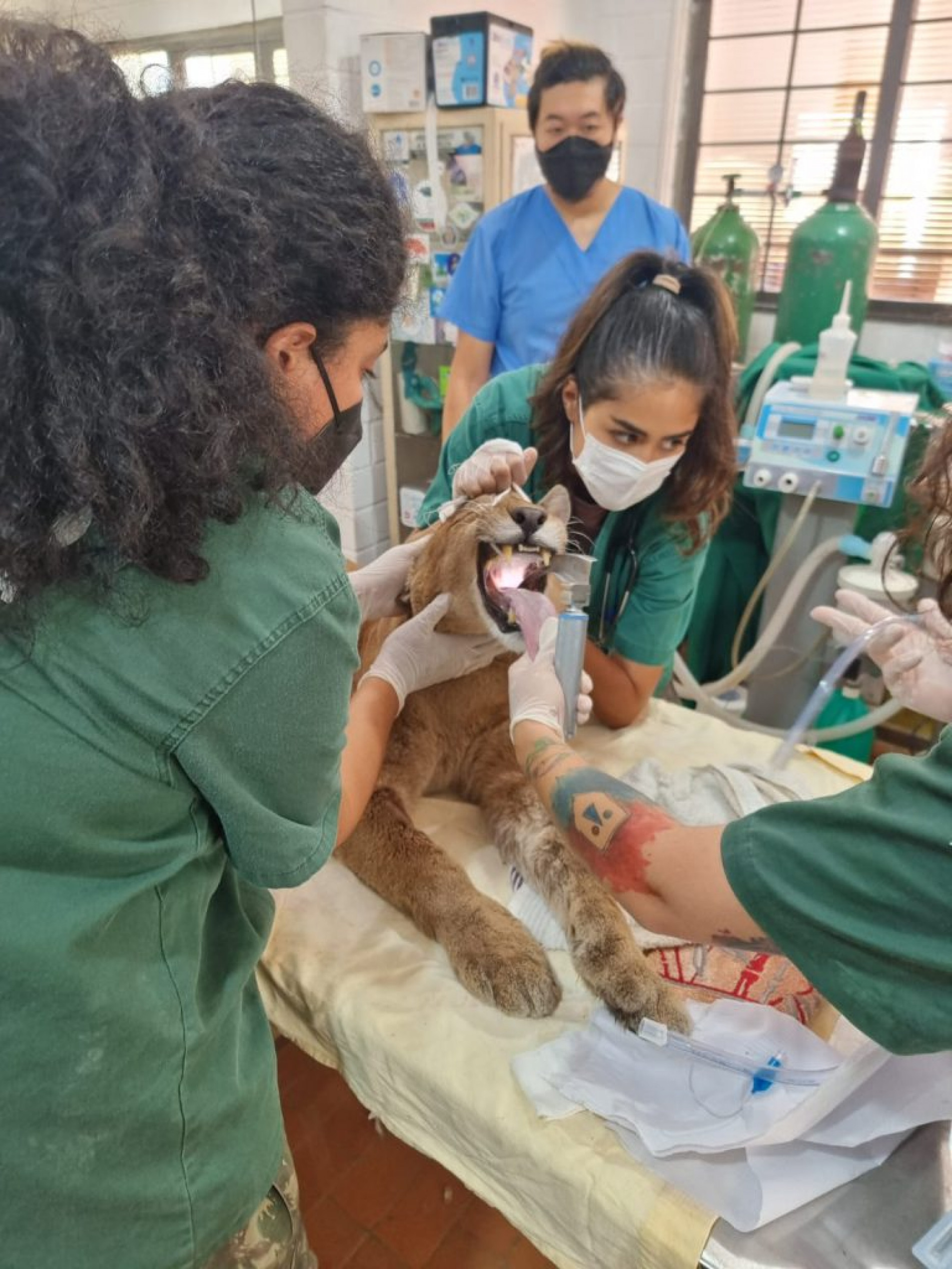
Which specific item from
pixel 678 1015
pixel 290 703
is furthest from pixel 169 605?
pixel 678 1015

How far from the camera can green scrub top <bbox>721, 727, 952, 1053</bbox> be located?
614mm

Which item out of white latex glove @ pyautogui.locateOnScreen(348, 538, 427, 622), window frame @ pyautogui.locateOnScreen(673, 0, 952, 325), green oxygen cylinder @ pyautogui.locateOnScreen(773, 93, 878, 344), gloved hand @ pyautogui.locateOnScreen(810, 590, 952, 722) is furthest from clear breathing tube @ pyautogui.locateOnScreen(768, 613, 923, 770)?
window frame @ pyautogui.locateOnScreen(673, 0, 952, 325)

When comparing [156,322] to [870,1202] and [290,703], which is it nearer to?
[290,703]

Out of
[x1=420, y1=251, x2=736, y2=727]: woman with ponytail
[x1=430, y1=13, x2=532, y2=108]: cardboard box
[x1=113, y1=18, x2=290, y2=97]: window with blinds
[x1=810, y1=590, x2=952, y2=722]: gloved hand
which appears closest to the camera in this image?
[x1=113, y1=18, x2=290, y2=97]: window with blinds

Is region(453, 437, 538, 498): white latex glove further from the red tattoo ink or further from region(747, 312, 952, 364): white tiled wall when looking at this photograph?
region(747, 312, 952, 364): white tiled wall

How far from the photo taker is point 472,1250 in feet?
4.90

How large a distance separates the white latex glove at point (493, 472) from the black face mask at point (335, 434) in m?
0.48

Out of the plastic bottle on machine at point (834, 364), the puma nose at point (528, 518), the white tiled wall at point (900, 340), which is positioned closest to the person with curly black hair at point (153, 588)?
the puma nose at point (528, 518)

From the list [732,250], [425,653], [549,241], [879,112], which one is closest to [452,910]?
[425,653]

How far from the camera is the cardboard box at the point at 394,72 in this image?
2850mm

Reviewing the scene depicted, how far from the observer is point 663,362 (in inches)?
53.3

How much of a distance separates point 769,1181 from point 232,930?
0.59 m

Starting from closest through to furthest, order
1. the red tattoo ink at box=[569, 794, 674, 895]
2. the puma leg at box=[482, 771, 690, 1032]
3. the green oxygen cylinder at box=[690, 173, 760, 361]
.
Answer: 1. the red tattoo ink at box=[569, 794, 674, 895]
2. the puma leg at box=[482, 771, 690, 1032]
3. the green oxygen cylinder at box=[690, 173, 760, 361]

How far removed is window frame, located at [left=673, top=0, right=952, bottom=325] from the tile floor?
10.1 ft
